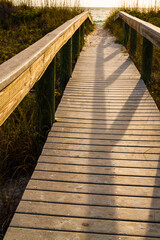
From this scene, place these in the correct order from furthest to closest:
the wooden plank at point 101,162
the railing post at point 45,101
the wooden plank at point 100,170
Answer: the railing post at point 45,101, the wooden plank at point 101,162, the wooden plank at point 100,170

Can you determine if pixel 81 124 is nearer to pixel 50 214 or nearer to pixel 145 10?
pixel 50 214

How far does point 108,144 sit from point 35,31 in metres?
7.07

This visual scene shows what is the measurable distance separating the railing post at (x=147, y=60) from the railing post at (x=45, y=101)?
1885 millimetres

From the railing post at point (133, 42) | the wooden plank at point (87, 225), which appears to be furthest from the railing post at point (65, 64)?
the wooden plank at point (87, 225)

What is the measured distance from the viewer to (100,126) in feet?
10.0

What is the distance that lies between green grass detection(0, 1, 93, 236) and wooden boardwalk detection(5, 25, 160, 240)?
0.21 m

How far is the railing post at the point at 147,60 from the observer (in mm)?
4430

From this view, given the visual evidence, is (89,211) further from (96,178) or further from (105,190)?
(96,178)

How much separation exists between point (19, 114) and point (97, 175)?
1.84 m

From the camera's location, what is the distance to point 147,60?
14.7 feet

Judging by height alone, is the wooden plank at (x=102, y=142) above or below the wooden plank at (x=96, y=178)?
above

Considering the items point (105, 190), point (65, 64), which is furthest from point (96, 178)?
point (65, 64)

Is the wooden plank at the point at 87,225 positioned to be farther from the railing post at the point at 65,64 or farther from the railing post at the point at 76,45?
the railing post at the point at 76,45

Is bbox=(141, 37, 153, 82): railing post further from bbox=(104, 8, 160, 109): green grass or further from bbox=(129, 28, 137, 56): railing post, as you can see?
bbox=(129, 28, 137, 56): railing post
